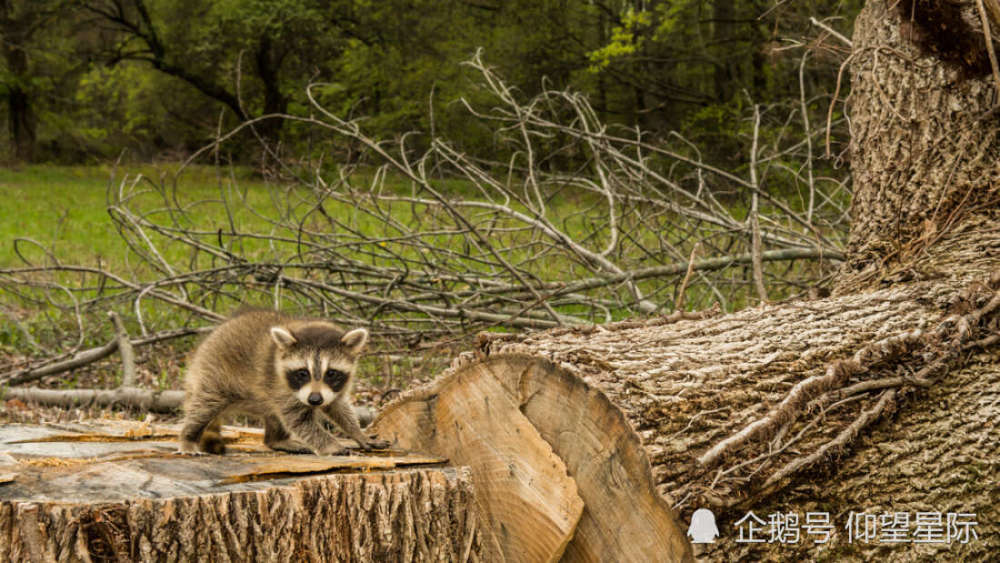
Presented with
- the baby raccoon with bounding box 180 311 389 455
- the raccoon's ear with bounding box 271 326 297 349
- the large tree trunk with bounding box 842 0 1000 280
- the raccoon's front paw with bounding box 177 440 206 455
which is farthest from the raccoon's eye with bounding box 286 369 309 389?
the large tree trunk with bounding box 842 0 1000 280

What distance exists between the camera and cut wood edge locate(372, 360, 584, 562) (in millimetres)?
3447

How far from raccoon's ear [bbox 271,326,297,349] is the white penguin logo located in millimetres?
2054

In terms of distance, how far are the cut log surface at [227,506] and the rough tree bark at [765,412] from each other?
16.0 inches

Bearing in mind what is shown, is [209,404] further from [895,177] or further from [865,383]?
[895,177]

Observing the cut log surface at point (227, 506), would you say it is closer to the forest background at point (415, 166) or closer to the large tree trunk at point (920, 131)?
the forest background at point (415, 166)

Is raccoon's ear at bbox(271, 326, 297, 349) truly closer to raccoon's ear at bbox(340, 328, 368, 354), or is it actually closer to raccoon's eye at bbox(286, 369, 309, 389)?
raccoon's eye at bbox(286, 369, 309, 389)

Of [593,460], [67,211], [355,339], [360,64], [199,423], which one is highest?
[360,64]

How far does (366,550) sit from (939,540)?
212 centimetres

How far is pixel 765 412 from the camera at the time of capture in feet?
11.2

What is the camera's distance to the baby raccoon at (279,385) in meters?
4.18

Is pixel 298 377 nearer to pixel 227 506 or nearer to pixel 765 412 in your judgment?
pixel 227 506

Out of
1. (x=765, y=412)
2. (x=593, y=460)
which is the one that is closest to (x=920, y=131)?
(x=765, y=412)

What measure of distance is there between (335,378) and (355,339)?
215 millimetres

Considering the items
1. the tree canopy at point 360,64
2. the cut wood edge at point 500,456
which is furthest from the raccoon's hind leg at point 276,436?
the tree canopy at point 360,64
